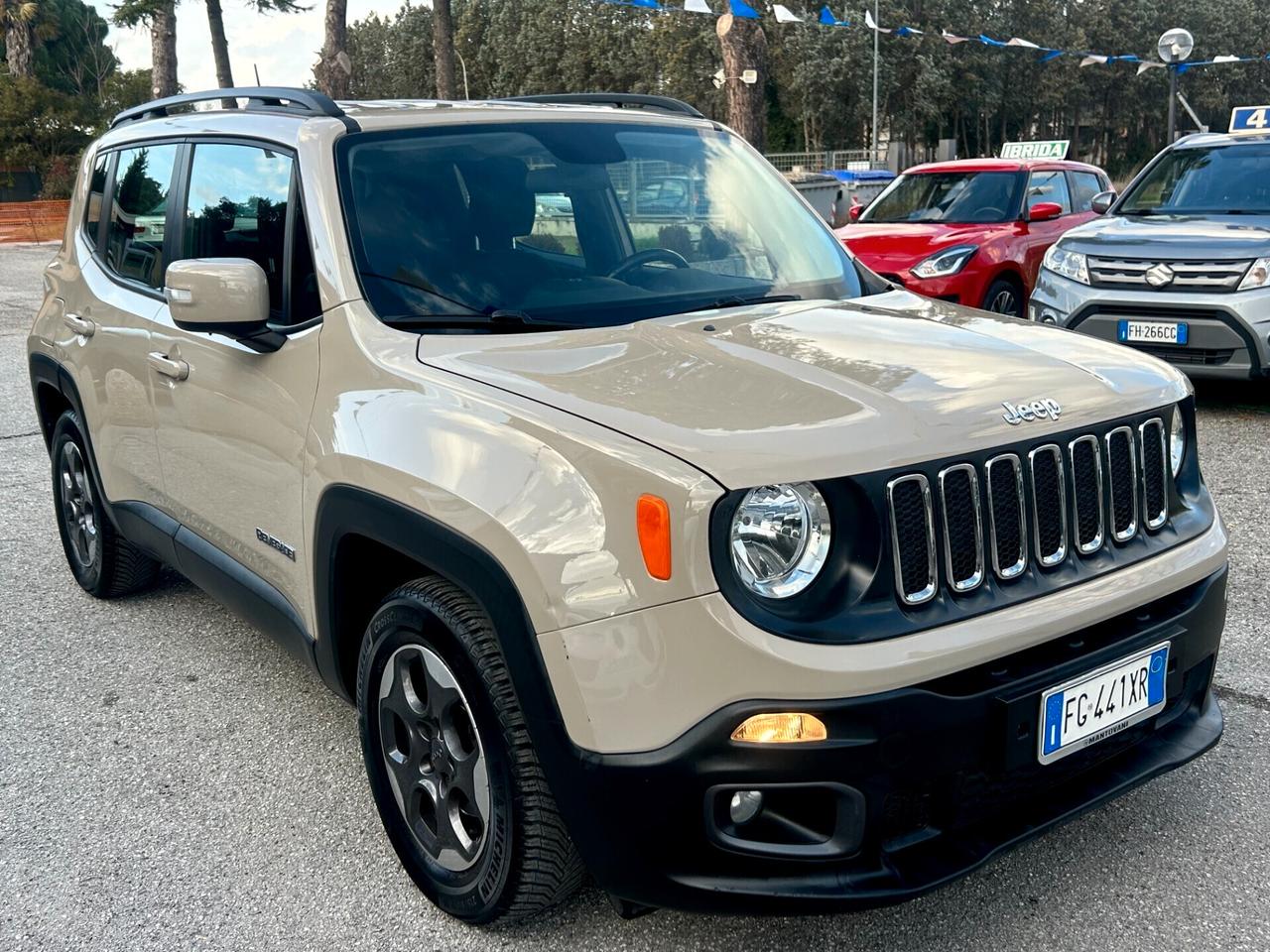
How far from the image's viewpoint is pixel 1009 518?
2.38m

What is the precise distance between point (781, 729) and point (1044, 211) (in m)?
8.37

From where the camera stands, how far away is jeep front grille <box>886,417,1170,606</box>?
88.4 inches

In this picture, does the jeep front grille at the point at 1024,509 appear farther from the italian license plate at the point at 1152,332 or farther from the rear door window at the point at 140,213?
the italian license plate at the point at 1152,332

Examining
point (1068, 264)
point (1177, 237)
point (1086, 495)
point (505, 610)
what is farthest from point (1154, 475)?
point (1068, 264)

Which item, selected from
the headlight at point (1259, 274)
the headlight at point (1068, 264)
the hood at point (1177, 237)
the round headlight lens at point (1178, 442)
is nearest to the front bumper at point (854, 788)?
the round headlight lens at point (1178, 442)

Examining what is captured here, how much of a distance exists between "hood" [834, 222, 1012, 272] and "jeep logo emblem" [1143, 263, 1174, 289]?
2270 millimetres

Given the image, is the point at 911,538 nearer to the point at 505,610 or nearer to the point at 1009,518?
the point at 1009,518

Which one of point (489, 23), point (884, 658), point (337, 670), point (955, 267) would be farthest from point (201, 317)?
point (489, 23)

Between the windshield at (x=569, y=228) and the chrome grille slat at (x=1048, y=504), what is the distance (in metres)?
1.05

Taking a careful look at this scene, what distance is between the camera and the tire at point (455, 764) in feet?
7.82

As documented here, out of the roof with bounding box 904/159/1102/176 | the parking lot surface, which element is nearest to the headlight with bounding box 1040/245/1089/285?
the roof with bounding box 904/159/1102/176

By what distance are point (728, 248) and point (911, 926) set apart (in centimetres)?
187

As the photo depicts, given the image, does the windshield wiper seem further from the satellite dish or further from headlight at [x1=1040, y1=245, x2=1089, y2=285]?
the satellite dish

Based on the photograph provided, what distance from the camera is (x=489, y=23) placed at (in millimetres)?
76625
